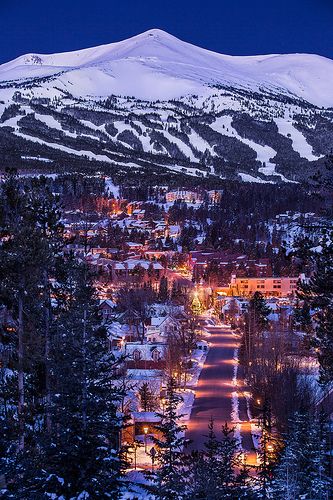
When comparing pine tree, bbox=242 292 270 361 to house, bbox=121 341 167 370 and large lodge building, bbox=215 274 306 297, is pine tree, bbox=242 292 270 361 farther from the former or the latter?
large lodge building, bbox=215 274 306 297

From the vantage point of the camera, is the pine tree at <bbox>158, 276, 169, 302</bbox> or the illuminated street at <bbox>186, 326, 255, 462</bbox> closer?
the illuminated street at <bbox>186, 326, 255, 462</bbox>

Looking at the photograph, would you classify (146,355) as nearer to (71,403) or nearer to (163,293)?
(163,293)

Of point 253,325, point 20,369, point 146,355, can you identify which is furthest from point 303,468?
point 253,325

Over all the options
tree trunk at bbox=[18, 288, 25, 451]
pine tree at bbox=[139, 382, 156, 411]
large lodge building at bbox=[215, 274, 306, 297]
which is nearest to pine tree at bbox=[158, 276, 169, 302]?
large lodge building at bbox=[215, 274, 306, 297]

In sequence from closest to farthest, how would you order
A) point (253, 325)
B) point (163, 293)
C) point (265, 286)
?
point (253, 325) → point (163, 293) → point (265, 286)

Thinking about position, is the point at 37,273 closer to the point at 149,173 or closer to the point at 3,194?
the point at 3,194

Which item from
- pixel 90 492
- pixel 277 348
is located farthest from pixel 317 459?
pixel 277 348

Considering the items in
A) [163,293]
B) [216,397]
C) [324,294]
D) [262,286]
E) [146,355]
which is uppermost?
[324,294]

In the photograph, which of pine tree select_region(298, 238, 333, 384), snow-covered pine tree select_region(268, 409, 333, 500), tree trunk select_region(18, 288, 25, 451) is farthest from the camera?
snow-covered pine tree select_region(268, 409, 333, 500)
